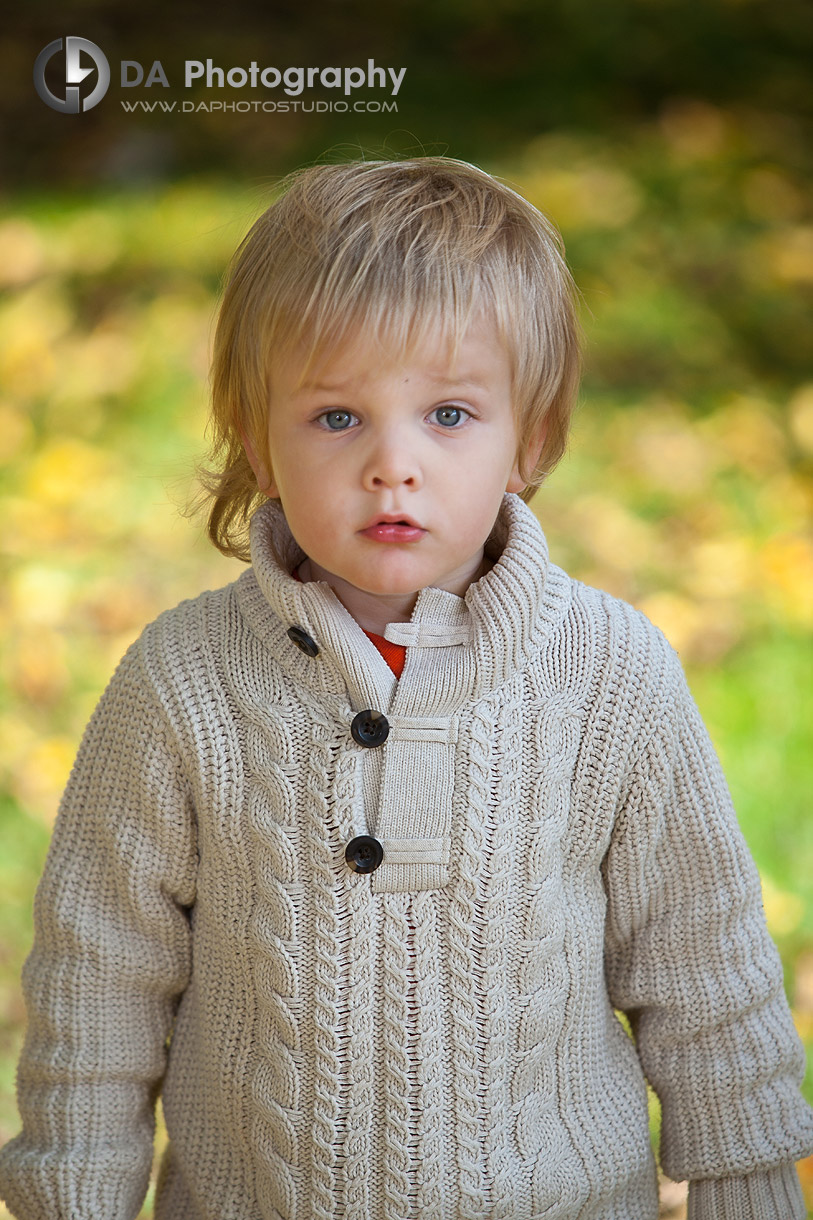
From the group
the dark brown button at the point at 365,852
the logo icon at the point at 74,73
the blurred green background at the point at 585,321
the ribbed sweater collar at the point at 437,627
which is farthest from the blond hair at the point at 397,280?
the logo icon at the point at 74,73

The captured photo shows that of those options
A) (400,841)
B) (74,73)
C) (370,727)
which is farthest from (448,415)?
(74,73)

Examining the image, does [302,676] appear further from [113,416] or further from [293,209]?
[113,416]

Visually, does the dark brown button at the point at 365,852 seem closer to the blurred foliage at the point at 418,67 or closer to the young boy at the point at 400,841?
the young boy at the point at 400,841

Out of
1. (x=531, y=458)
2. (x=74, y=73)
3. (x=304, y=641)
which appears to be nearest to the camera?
(x=304, y=641)

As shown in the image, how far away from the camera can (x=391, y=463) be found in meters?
1.20

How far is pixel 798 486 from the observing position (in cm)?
330

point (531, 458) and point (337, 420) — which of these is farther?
point (531, 458)

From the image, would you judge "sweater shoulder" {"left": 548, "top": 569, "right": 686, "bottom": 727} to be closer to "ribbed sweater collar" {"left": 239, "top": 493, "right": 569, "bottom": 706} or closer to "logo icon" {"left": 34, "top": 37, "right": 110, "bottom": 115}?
"ribbed sweater collar" {"left": 239, "top": 493, "right": 569, "bottom": 706}

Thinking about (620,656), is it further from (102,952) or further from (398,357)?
(102,952)

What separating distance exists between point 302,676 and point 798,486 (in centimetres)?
230

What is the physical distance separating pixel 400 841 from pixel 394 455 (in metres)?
0.38

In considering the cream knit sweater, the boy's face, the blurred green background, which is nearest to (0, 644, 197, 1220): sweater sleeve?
the cream knit sweater

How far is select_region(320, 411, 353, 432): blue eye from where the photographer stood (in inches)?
49.3

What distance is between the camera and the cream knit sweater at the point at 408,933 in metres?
1.30
